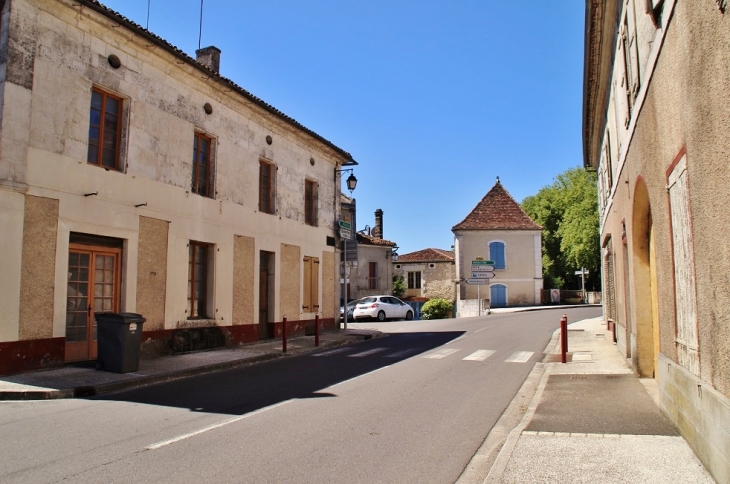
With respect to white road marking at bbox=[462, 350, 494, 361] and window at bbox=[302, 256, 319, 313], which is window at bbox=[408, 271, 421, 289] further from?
white road marking at bbox=[462, 350, 494, 361]

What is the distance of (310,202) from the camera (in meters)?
20.9

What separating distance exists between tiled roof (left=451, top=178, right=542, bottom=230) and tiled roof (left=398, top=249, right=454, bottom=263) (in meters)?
4.63

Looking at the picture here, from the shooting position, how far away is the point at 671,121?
232 inches

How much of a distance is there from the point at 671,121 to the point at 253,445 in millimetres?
5479

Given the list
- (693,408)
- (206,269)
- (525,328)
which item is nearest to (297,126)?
(206,269)

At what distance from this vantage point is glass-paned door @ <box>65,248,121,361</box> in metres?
11.4

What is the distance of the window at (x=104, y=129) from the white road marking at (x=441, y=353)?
8.34 metres

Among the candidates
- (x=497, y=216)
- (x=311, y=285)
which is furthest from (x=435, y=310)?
(x=311, y=285)

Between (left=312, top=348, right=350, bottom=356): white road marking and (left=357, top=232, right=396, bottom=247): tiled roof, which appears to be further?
(left=357, top=232, right=396, bottom=247): tiled roof

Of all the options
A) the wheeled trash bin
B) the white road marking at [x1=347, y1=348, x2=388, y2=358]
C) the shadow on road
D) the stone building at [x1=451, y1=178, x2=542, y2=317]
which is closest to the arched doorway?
the shadow on road

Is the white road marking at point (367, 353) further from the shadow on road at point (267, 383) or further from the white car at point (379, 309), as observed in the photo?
the white car at point (379, 309)

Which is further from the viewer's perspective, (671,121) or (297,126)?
(297,126)

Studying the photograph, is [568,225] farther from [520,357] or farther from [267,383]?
[267,383]

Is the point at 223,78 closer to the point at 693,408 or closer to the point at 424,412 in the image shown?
the point at 424,412
